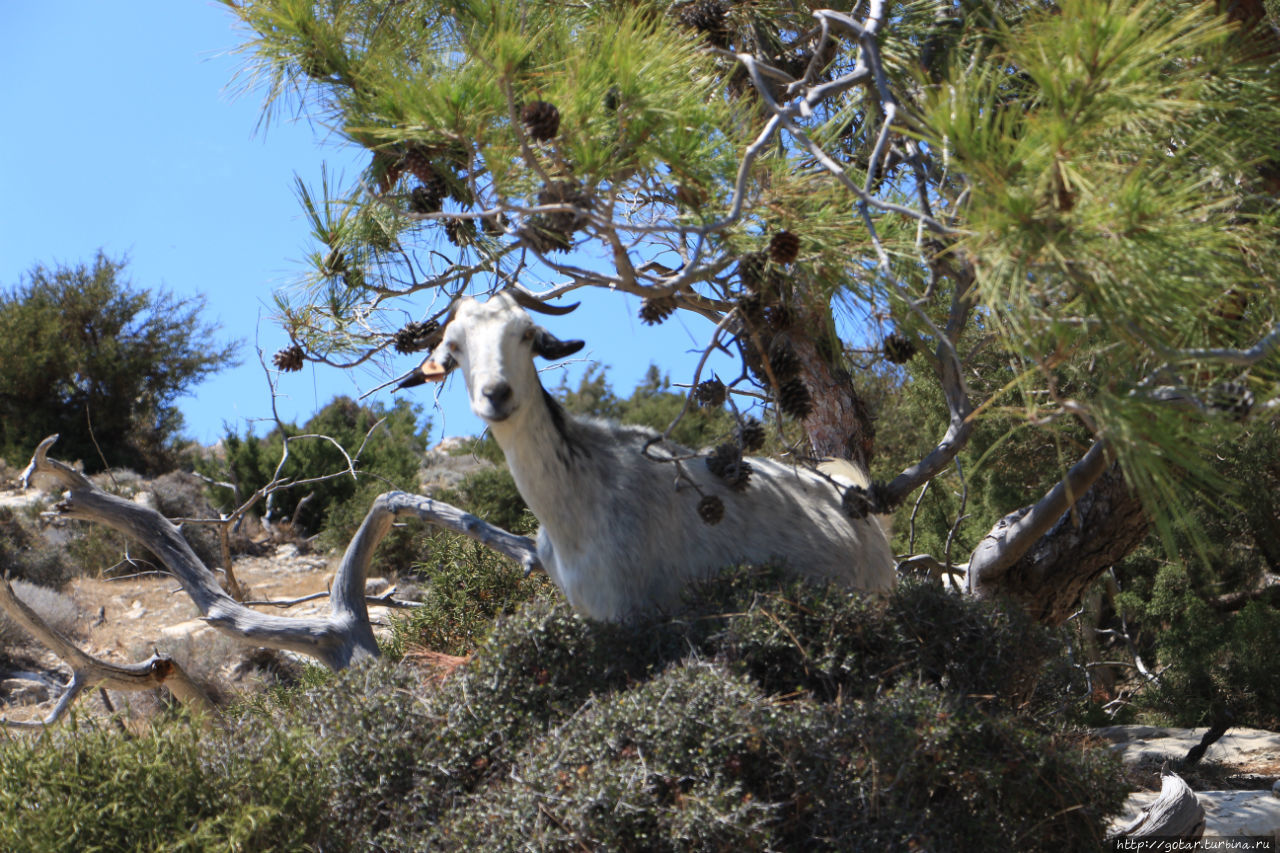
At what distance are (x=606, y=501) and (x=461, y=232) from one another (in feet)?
4.86

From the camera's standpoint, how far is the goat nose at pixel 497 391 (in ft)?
11.7

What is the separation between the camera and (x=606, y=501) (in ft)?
13.4

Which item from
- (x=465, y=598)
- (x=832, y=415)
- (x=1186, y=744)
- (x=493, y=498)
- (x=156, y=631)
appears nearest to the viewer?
(x=832, y=415)

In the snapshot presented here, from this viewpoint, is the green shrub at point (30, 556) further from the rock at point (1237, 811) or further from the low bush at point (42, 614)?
the rock at point (1237, 811)

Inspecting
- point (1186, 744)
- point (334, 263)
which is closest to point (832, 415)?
point (334, 263)

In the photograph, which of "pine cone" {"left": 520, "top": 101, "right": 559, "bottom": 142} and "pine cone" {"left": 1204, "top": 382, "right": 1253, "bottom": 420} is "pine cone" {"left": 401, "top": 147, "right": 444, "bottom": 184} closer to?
"pine cone" {"left": 520, "top": 101, "right": 559, "bottom": 142}

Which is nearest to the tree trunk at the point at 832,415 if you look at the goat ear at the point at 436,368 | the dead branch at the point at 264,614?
the dead branch at the point at 264,614

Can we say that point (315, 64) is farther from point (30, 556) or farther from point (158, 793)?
point (30, 556)

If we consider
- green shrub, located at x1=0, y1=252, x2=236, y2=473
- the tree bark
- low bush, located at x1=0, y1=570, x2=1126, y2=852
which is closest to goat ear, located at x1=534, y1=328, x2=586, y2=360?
low bush, located at x1=0, y1=570, x2=1126, y2=852

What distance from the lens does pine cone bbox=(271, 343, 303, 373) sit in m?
4.79

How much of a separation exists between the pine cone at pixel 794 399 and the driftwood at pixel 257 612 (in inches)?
89.6

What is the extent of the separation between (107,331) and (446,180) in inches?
703

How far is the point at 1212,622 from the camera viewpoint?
26.0 ft

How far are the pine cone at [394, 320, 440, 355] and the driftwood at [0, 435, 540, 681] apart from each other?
1.63m
